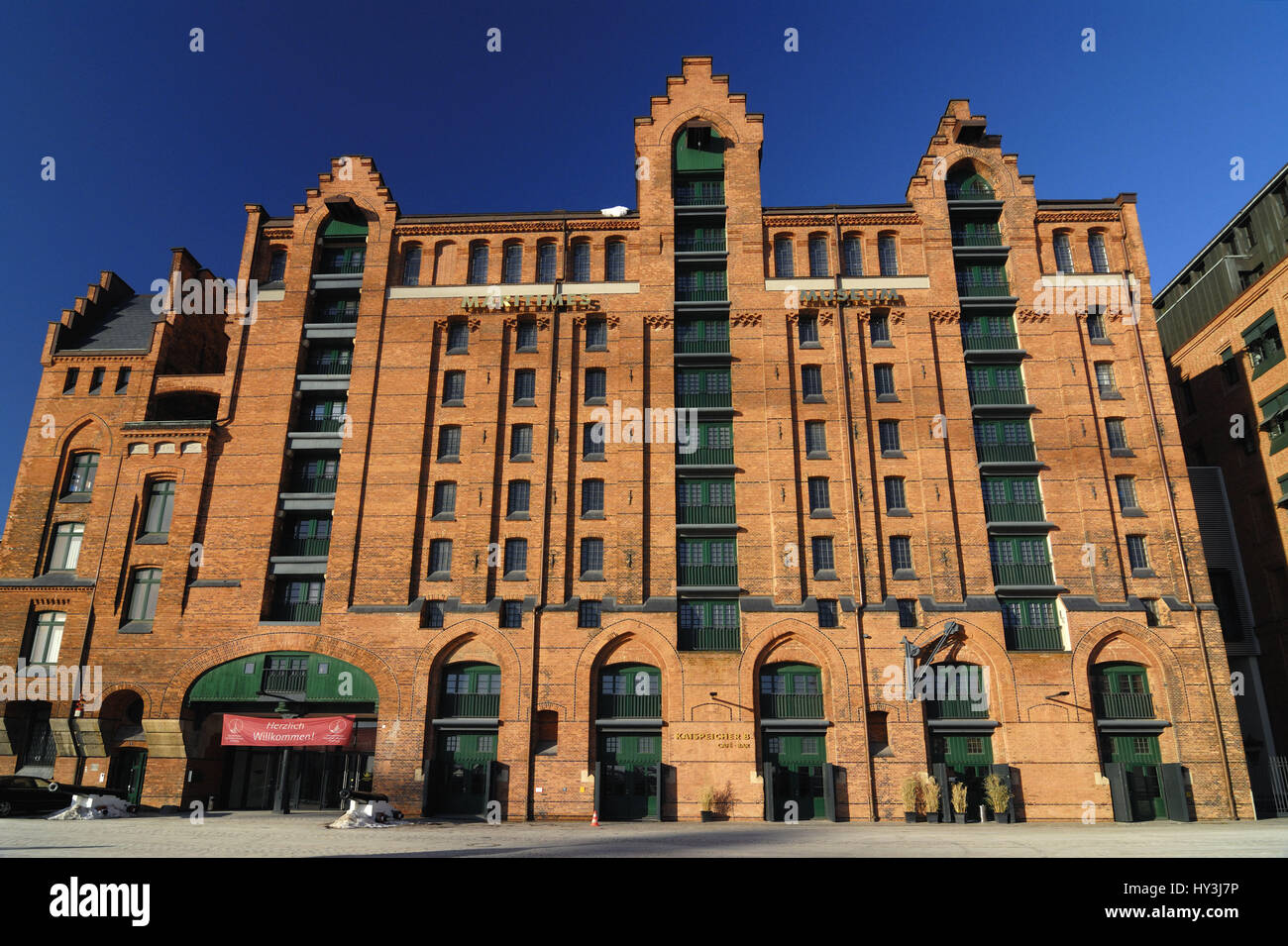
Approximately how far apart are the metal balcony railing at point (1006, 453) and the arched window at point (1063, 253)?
33.2 feet

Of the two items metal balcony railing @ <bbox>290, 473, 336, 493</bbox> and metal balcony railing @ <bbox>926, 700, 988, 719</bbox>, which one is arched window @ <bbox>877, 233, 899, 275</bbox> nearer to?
metal balcony railing @ <bbox>926, 700, 988, 719</bbox>

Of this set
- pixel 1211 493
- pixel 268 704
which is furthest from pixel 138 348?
pixel 1211 493

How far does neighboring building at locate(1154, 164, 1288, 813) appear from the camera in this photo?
121 ft

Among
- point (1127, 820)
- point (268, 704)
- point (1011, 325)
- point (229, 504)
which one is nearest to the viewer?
point (1127, 820)

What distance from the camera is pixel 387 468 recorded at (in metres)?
36.1

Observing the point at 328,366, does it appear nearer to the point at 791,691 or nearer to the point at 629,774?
the point at 629,774

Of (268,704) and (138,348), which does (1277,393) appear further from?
(138,348)

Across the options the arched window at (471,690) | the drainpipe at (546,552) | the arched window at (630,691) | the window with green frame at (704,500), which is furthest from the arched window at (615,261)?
the arched window at (471,690)

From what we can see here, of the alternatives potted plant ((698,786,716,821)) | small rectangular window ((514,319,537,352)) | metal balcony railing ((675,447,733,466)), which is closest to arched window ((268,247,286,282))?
small rectangular window ((514,319,537,352))

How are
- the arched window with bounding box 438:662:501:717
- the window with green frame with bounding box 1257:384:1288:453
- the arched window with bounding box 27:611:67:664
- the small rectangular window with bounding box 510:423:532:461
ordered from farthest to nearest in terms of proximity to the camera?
the window with green frame with bounding box 1257:384:1288:453, the small rectangular window with bounding box 510:423:532:461, the arched window with bounding box 27:611:67:664, the arched window with bounding box 438:662:501:717

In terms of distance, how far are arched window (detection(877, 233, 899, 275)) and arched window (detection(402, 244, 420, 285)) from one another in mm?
24070

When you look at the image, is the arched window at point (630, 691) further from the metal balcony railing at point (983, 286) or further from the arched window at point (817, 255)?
the metal balcony railing at point (983, 286)

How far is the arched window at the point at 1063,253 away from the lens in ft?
129

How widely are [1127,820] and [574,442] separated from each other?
27684mm
